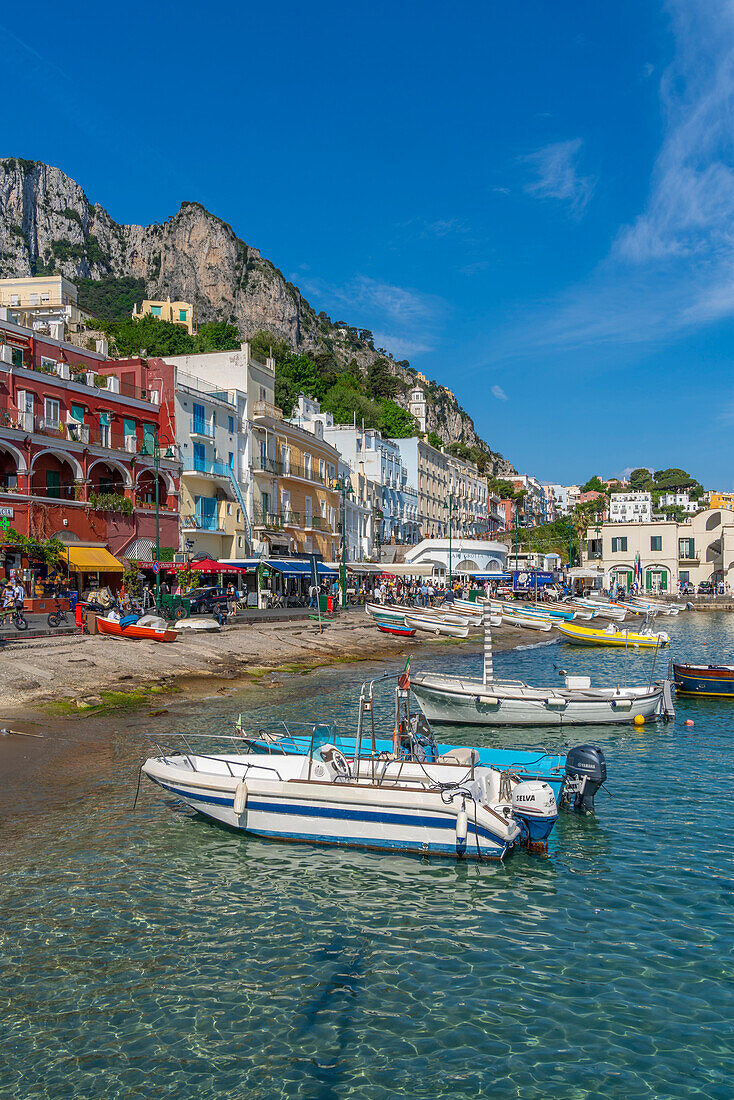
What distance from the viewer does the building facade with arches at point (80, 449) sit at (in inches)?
1369

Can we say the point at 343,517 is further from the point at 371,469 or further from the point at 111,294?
the point at 111,294

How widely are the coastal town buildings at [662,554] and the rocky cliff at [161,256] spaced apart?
64292 millimetres

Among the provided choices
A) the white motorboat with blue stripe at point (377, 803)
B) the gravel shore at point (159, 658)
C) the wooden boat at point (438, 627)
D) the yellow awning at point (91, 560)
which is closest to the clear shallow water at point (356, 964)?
the white motorboat with blue stripe at point (377, 803)

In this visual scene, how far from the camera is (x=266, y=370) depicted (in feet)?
179

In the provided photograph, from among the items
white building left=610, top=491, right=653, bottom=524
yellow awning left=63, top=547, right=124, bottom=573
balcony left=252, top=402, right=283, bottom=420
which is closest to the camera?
yellow awning left=63, top=547, right=124, bottom=573

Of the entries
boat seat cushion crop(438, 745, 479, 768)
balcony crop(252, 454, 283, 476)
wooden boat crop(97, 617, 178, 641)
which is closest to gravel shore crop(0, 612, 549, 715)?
wooden boat crop(97, 617, 178, 641)

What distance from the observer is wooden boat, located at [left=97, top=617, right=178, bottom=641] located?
98.6 feet

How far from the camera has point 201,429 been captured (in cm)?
4653

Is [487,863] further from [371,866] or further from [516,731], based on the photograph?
[516,731]

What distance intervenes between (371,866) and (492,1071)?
4.80m

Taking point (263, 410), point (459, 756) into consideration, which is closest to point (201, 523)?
point (263, 410)

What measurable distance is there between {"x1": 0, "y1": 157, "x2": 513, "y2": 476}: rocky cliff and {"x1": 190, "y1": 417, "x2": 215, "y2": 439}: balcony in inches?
3664

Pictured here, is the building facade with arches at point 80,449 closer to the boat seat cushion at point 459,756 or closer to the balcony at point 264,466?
the balcony at point 264,466

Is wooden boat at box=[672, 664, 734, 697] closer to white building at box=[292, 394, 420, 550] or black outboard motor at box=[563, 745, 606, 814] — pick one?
black outboard motor at box=[563, 745, 606, 814]
